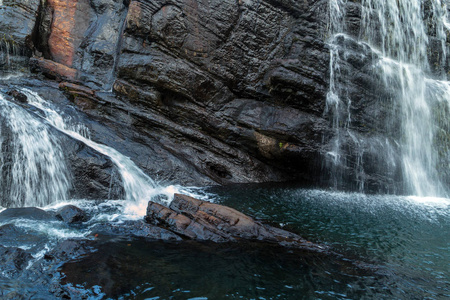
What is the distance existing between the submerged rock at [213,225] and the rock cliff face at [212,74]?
5.71 metres

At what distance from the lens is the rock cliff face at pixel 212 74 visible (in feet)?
49.9

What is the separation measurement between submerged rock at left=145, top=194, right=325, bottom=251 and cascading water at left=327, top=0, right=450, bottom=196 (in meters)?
9.67

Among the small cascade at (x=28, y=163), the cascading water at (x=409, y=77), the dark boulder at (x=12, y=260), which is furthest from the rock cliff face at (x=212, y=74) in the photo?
the dark boulder at (x=12, y=260)

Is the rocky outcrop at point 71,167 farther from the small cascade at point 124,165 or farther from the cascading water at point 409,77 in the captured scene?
the cascading water at point 409,77

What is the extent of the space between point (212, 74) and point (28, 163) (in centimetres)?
983

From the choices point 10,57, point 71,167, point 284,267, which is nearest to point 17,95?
point 10,57

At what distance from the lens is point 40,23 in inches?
625

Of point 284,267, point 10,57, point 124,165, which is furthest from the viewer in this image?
point 10,57

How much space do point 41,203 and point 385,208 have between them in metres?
14.3

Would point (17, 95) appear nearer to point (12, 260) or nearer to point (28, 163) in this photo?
point (28, 163)

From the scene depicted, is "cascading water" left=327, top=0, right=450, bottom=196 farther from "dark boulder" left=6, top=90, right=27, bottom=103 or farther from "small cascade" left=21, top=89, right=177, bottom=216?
"dark boulder" left=6, top=90, right=27, bottom=103

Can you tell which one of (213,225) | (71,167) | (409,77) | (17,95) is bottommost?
(213,225)

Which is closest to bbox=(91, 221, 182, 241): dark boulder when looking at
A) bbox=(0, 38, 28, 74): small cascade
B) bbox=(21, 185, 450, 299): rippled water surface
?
bbox=(21, 185, 450, 299): rippled water surface

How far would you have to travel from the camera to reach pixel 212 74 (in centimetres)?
1612
